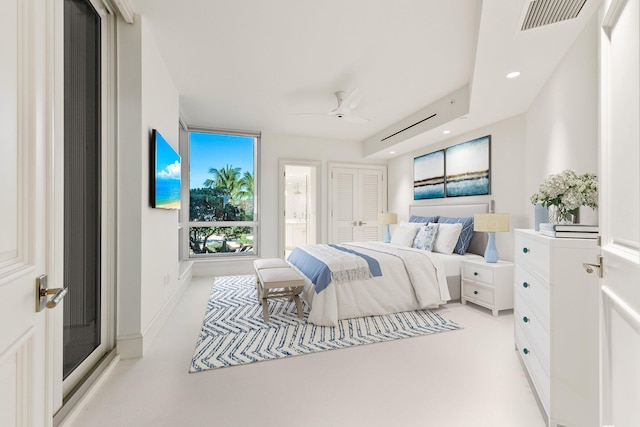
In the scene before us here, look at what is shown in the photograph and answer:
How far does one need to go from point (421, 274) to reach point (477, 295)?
74cm

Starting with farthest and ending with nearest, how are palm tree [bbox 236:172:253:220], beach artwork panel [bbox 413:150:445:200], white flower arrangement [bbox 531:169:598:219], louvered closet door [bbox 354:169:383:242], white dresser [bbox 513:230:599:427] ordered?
louvered closet door [bbox 354:169:383:242], palm tree [bbox 236:172:253:220], beach artwork panel [bbox 413:150:445:200], white flower arrangement [bbox 531:169:598:219], white dresser [bbox 513:230:599:427]

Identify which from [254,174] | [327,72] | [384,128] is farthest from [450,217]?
[254,174]

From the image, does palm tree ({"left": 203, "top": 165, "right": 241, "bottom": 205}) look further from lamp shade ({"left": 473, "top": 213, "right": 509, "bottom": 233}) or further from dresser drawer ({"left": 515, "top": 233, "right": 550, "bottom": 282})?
dresser drawer ({"left": 515, "top": 233, "right": 550, "bottom": 282})

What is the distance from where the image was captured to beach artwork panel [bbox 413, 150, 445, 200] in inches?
192

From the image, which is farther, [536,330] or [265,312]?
[265,312]

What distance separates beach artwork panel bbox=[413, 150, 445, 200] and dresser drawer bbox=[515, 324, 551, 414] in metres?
3.03

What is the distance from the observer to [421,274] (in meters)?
3.40

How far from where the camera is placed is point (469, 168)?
436 centimetres

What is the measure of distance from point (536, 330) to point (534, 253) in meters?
0.46

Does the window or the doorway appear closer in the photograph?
the window

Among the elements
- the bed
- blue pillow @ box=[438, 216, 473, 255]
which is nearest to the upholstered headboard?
blue pillow @ box=[438, 216, 473, 255]

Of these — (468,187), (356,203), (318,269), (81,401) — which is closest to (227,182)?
(356,203)

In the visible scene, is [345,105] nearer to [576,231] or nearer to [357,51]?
[357,51]
